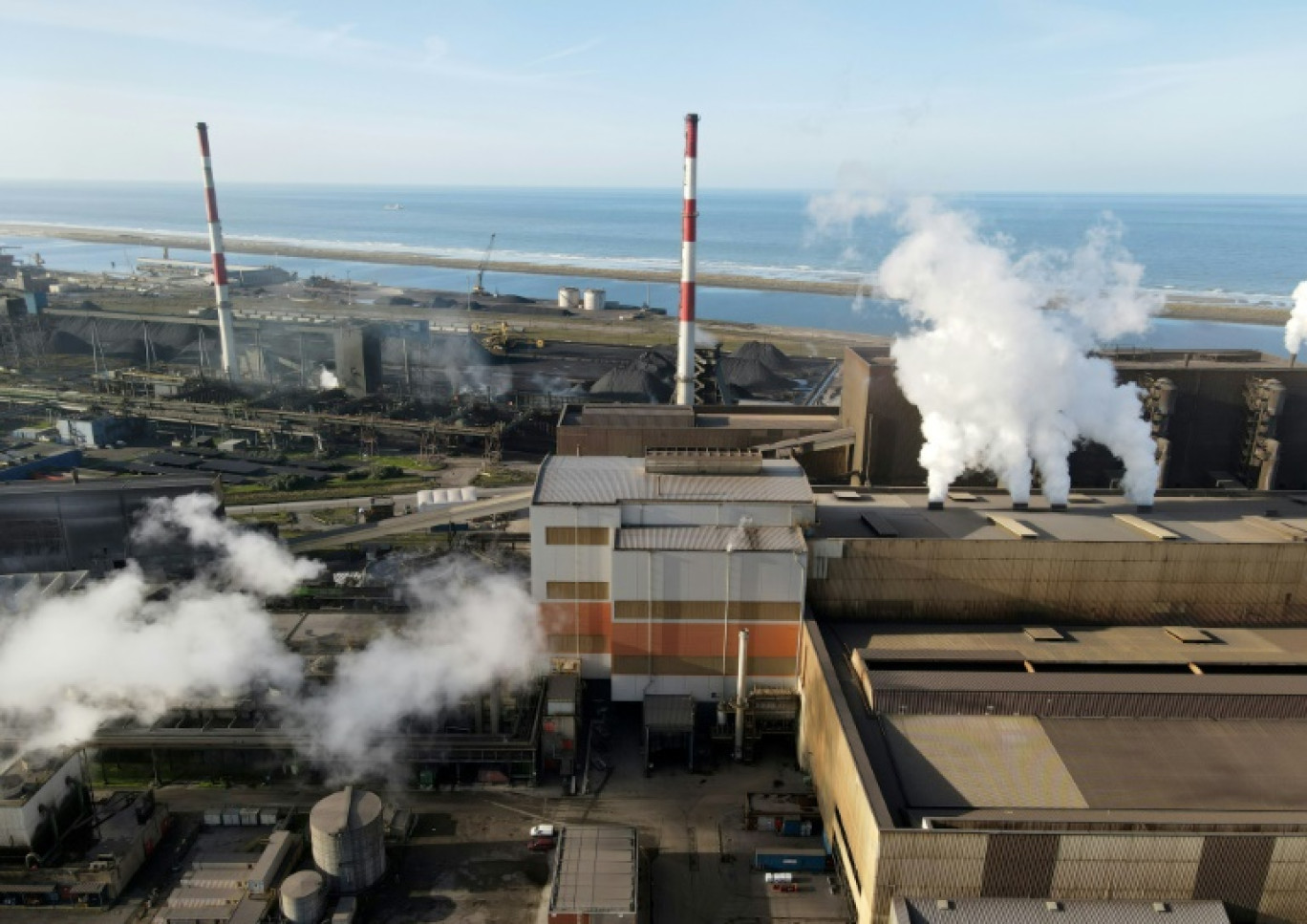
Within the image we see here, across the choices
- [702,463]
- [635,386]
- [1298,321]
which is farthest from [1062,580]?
[635,386]

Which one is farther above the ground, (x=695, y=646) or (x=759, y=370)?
(x=759, y=370)

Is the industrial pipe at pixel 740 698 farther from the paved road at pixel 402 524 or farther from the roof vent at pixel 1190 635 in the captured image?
the paved road at pixel 402 524

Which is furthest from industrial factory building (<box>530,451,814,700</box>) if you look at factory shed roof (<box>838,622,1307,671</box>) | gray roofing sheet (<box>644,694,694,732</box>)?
factory shed roof (<box>838,622,1307,671</box>)

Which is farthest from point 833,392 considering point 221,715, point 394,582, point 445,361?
point 221,715

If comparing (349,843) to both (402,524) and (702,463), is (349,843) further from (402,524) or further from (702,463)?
(402,524)

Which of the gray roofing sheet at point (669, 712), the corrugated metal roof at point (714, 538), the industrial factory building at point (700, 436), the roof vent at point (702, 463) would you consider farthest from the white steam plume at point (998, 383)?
the gray roofing sheet at point (669, 712)
